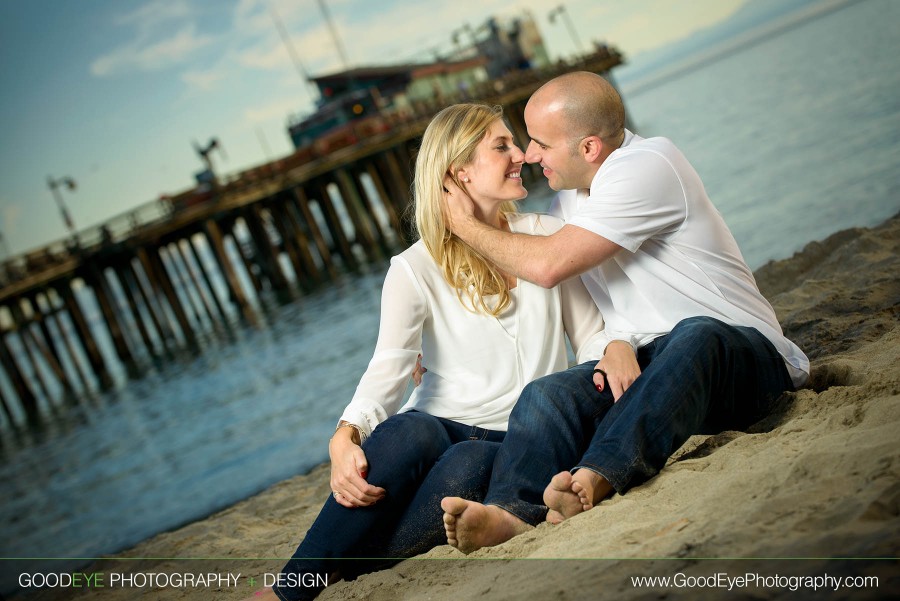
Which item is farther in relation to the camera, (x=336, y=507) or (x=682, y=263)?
(x=682, y=263)

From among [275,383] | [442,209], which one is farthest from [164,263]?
[442,209]

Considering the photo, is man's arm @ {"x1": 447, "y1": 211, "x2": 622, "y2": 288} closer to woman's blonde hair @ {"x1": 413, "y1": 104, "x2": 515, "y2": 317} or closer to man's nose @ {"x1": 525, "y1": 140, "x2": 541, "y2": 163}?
woman's blonde hair @ {"x1": 413, "y1": 104, "x2": 515, "y2": 317}

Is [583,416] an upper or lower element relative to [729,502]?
upper

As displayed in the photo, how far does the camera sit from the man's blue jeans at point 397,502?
2.84 metres

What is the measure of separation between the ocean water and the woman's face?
14.7 ft

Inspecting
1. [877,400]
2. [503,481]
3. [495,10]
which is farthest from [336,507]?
[495,10]

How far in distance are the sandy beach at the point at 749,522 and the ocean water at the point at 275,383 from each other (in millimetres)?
4134

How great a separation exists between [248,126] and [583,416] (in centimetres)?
4031

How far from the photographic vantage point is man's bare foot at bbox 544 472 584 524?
263 cm

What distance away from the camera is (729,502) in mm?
2248

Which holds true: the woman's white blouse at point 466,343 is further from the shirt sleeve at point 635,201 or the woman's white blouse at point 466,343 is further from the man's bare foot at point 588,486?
the man's bare foot at point 588,486

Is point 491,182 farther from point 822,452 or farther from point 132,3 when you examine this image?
point 132,3

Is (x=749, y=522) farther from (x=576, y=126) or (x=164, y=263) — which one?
(x=164, y=263)

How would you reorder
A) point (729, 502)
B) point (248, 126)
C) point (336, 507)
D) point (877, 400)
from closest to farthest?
point (729, 502), point (877, 400), point (336, 507), point (248, 126)
